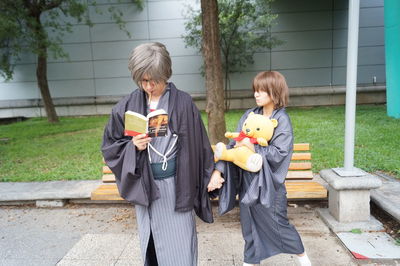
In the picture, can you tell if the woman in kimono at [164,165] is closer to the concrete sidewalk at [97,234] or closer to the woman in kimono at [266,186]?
the woman in kimono at [266,186]

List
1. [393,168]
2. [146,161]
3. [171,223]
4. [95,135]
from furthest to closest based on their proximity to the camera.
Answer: [95,135]
[393,168]
[171,223]
[146,161]

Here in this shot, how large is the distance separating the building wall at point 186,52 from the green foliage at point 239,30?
551mm

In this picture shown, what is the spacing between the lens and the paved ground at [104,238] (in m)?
3.11

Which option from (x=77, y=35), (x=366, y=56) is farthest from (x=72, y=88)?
(x=366, y=56)

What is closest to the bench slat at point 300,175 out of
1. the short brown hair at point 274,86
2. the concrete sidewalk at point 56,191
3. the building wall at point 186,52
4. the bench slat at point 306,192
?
the bench slat at point 306,192

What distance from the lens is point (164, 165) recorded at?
213cm

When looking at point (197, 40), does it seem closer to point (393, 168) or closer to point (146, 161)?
point (393, 168)

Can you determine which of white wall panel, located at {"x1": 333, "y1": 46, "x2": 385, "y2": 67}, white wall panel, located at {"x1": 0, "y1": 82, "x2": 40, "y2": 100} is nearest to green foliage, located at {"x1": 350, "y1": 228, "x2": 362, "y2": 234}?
white wall panel, located at {"x1": 333, "y1": 46, "x2": 385, "y2": 67}

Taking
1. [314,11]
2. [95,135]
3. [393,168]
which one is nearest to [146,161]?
[393,168]

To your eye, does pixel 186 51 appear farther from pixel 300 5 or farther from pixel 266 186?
pixel 266 186

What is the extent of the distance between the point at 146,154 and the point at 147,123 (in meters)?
0.32

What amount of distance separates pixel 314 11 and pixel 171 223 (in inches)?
552

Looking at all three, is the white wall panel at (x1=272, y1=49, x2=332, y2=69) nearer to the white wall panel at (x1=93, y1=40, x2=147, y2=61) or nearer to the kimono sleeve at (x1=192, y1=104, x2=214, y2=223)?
the white wall panel at (x1=93, y1=40, x2=147, y2=61)

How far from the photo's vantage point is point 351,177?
3494mm
